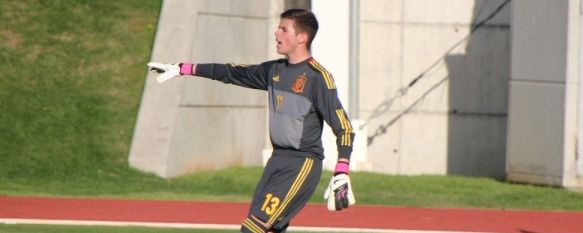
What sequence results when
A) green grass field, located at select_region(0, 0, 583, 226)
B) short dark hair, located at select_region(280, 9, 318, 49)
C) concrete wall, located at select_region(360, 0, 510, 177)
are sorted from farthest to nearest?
concrete wall, located at select_region(360, 0, 510, 177)
green grass field, located at select_region(0, 0, 583, 226)
short dark hair, located at select_region(280, 9, 318, 49)

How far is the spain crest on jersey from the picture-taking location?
8602 mm

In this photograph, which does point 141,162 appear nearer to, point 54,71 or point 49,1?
point 54,71

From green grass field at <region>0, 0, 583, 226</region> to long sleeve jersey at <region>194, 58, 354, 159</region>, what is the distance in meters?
8.37

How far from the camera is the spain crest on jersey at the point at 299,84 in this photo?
8.60 metres

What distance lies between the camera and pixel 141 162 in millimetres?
18578

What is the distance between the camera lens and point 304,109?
8.60 metres

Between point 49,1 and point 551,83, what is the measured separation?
776 cm

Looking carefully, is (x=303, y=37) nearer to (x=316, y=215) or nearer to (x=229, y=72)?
(x=229, y=72)

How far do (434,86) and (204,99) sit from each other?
3.71 metres

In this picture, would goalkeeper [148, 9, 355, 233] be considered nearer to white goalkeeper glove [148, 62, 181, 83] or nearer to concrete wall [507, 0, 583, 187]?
white goalkeeper glove [148, 62, 181, 83]

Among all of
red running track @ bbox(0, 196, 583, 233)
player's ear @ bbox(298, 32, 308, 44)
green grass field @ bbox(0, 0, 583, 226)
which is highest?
player's ear @ bbox(298, 32, 308, 44)

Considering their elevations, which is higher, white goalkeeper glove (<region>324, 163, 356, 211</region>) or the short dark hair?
the short dark hair

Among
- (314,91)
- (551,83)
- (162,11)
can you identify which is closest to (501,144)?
(551,83)

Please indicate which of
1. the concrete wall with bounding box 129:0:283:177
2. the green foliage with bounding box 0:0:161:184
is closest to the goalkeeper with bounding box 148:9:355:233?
the green foliage with bounding box 0:0:161:184
